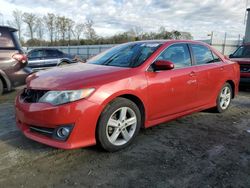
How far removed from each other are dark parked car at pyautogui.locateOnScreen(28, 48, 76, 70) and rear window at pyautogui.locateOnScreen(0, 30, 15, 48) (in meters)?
5.73

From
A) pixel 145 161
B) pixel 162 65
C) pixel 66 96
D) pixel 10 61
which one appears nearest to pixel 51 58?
pixel 10 61

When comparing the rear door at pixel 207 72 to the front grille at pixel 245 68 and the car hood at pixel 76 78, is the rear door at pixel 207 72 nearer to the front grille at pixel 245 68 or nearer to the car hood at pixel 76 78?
the car hood at pixel 76 78

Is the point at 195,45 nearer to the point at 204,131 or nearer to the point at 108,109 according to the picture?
the point at 204,131

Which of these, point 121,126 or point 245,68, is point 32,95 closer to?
point 121,126

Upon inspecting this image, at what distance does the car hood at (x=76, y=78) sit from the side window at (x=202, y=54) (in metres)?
1.74

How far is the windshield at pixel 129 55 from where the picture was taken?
410 centimetres

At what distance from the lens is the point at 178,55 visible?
15.1ft

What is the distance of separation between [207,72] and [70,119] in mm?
2926

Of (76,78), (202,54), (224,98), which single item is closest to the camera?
(76,78)

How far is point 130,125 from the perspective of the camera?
382cm

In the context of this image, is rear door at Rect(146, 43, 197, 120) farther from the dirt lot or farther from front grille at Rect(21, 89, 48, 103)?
front grille at Rect(21, 89, 48, 103)

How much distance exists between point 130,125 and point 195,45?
2230 mm

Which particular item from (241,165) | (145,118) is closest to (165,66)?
(145,118)

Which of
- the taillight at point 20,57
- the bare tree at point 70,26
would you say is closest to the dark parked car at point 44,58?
the taillight at point 20,57
